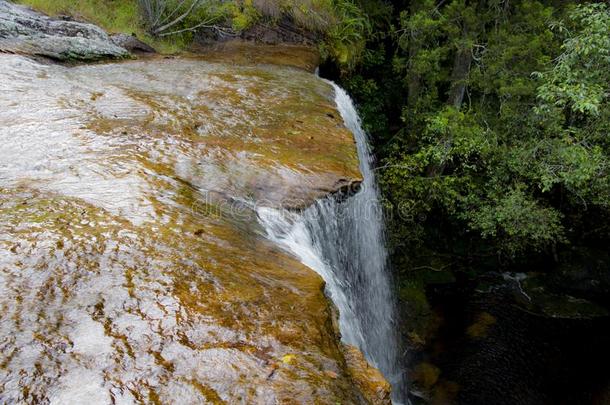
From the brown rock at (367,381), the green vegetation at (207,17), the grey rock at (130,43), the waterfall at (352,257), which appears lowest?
the waterfall at (352,257)

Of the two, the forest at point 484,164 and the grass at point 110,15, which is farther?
the grass at point 110,15

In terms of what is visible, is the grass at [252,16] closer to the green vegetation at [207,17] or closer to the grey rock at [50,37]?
the green vegetation at [207,17]

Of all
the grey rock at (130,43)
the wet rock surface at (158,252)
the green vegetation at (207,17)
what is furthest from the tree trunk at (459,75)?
the grey rock at (130,43)

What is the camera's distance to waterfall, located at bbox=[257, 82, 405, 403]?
3.85 m

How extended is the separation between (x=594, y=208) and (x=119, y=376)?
1207cm

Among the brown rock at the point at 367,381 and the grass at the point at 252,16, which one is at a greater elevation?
the grass at the point at 252,16

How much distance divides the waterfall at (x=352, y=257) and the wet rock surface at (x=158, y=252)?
0.86 feet

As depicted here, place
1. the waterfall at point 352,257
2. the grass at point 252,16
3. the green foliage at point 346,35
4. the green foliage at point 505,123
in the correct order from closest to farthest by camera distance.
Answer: the waterfall at point 352,257 → the green foliage at point 505,123 → the grass at point 252,16 → the green foliage at point 346,35

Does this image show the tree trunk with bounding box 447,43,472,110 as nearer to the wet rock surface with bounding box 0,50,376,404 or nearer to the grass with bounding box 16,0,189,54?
the wet rock surface with bounding box 0,50,376,404

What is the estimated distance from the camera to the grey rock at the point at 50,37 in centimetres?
700

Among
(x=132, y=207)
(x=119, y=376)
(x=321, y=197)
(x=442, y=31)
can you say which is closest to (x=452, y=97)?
(x=442, y=31)

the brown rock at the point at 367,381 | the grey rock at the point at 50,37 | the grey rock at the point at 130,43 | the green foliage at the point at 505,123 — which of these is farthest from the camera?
the grey rock at the point at 130,43

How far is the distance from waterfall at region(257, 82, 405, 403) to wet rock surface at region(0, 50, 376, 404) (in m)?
0.26

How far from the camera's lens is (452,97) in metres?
10.4
